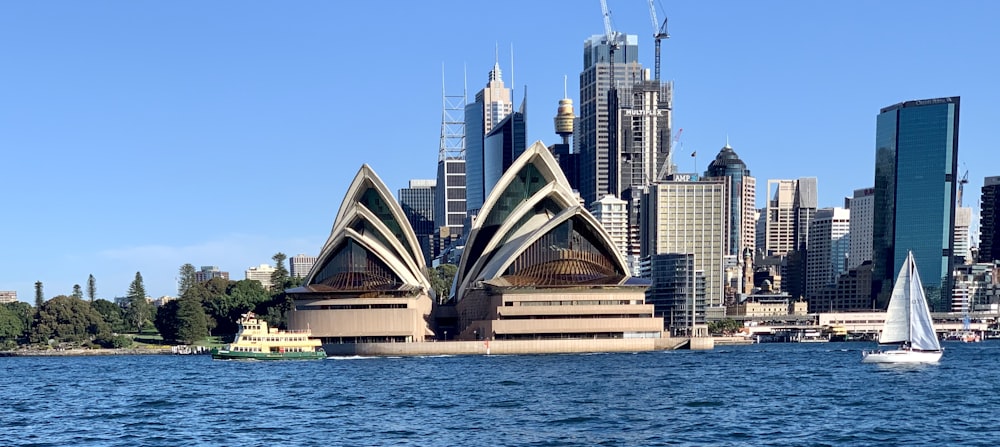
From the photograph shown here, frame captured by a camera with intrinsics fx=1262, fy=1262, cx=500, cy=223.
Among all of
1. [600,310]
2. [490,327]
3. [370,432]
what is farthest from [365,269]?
[370,432]

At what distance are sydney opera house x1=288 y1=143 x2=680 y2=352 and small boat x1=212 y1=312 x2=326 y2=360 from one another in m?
Answer: 14.7

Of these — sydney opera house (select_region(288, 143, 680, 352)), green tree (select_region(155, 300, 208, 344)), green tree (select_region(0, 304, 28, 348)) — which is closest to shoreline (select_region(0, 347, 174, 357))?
green tree (select_region(155, 300, 208, 344))

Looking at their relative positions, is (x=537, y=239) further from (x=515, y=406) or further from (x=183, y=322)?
(x=515, y=406)

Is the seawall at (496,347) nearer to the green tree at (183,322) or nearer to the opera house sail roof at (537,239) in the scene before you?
the opera house sail roof at (537,239)

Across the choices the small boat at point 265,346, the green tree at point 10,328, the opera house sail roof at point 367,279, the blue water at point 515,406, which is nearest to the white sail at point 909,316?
the blue water at point 515,406

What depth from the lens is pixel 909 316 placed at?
331ft

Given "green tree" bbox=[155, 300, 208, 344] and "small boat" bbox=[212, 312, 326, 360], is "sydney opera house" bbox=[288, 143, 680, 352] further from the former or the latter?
"green tree" bbox=[155, 300, 208, 344]

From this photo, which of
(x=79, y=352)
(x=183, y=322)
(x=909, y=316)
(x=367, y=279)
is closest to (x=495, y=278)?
(x=367, y=279)

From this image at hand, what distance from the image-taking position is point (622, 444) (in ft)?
167

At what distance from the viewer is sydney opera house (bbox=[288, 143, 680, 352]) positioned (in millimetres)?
139250

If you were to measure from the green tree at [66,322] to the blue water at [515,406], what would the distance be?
79.7 meters

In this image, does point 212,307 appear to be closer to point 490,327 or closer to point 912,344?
point 490,327

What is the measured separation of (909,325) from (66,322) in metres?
128

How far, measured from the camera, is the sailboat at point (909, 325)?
10012cm
